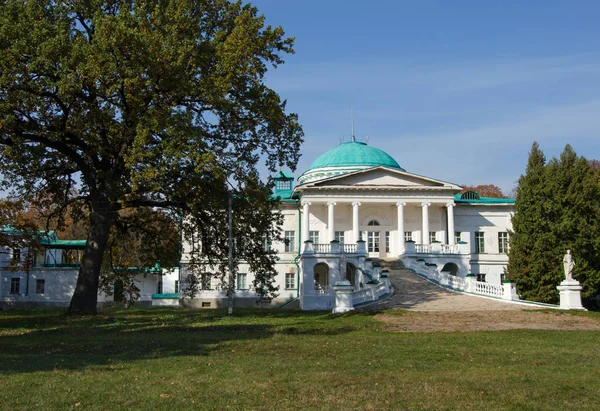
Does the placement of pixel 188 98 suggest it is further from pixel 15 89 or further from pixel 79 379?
pixel 79 379

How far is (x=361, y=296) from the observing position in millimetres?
27125

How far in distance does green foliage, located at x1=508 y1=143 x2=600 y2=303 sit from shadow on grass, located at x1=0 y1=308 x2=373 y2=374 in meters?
18.4

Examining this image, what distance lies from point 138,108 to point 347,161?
30109mm

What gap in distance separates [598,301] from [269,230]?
932 inches

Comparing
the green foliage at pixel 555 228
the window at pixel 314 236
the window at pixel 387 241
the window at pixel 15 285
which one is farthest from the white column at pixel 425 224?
the window at pixel 15 285

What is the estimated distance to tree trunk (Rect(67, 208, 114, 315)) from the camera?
22312 mm

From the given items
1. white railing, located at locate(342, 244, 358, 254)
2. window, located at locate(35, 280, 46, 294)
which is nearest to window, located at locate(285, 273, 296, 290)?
white railing, located at locate(342, 244, 358, 254)

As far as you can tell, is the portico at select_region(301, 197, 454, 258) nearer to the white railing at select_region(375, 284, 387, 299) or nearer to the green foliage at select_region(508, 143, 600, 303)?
the green foliage at select_region(508, 143, 600, 303)

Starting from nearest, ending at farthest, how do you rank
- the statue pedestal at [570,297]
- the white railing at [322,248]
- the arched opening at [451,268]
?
1. the statue pedestal at [570,297]
2. the white railing at [322,248]
3. the arched opening at [451,268]

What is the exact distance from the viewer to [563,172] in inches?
1485

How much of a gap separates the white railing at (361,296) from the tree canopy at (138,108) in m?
4.74

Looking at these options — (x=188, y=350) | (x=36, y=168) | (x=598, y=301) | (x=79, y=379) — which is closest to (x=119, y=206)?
(x=36, y=168)

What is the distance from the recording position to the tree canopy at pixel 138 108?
19.0 metres

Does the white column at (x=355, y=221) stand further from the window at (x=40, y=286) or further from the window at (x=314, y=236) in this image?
the window at (x=40, y=286)
